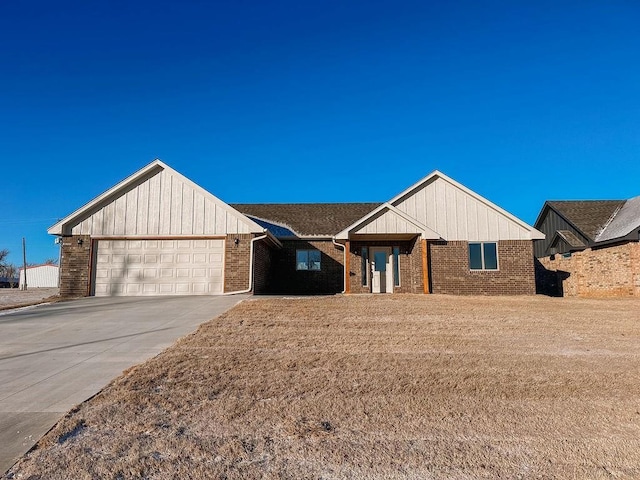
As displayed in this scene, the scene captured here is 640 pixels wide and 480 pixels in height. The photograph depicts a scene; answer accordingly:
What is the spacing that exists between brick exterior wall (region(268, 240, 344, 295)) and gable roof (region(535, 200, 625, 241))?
12.3m

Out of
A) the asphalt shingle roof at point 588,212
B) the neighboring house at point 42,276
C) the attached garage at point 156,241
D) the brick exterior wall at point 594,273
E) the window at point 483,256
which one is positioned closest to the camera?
the attached garage at point 156,241

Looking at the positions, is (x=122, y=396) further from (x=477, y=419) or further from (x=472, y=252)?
(x=472, y=252)

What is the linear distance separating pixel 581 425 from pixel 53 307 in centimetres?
1335

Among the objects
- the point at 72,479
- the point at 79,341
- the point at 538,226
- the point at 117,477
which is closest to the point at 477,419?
the point at 117,477

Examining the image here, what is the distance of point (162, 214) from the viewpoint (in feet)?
52.5

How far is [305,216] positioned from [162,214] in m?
7.82

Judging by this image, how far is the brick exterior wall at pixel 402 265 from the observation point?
1727cm

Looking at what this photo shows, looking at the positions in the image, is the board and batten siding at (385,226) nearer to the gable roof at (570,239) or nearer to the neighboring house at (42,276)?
the gable roof at (570,239)

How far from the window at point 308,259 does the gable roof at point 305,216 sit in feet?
2.56

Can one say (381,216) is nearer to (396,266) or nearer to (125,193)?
(396,266)

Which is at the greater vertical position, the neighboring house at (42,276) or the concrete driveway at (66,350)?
the neighboring house at (42,276)

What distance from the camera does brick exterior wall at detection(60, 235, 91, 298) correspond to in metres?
15.7

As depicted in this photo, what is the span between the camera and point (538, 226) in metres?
27.7

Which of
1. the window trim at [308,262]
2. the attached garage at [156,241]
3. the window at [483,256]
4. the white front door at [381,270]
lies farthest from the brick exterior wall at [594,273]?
the attached garage at [156,241]
